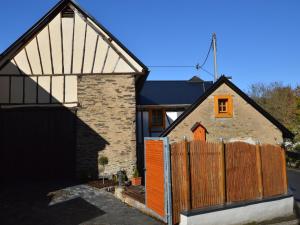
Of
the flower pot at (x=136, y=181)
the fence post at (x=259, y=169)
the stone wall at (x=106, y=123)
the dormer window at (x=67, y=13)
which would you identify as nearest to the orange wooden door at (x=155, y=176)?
the fence post at (x=259, y=169)

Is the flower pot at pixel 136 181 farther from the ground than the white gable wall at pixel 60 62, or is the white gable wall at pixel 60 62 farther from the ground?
the white gable wall at pixel 60 62

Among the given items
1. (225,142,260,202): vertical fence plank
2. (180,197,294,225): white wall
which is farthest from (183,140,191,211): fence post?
(225,142,260,202): vertical fence plank

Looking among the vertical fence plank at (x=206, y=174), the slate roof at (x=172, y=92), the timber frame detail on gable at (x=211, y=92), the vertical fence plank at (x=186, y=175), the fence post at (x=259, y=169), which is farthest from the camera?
the slate roof at (x=172, y=92)

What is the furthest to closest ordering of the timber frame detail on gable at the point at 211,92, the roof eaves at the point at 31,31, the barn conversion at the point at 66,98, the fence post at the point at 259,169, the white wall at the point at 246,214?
1. the timber frame detail on gable at the point at 211,92
2. the barn conversion at the point at 66,98
3. the roof eaves at the point at 31,31
4. the fence post at the point at 259,169
5. the white wall at the point at 246,214

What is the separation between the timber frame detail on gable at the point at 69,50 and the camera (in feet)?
45.2

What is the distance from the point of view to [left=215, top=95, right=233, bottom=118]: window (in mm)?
15211

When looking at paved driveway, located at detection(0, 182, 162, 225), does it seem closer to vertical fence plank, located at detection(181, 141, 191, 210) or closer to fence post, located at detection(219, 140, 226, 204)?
vertical fence plank, located at detection(181, 141, 191, 210)

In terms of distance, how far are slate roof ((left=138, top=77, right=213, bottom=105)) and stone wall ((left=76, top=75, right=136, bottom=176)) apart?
4427 mm

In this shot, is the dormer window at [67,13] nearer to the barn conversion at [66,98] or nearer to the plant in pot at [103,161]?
the barn conversion at [66,98]

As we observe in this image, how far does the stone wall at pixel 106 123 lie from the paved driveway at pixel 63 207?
88.4 inches

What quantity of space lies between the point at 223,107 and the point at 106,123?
5954 mm

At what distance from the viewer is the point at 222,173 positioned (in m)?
7.91

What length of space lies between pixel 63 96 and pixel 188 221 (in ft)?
30.0

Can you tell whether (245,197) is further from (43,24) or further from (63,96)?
(43,24)
